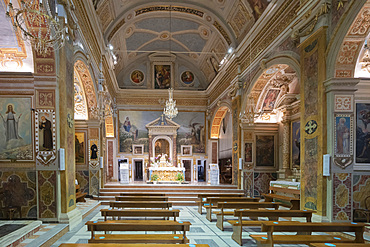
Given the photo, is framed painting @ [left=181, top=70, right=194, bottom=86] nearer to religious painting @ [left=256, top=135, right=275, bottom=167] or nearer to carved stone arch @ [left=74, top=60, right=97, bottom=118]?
religious painting @ [left=256, top=135, right=275, bottom=167]

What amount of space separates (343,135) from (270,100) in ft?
23.6

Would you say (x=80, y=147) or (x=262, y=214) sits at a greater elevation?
(x=80, y=147)

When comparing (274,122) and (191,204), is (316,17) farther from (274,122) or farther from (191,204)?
(191,204)

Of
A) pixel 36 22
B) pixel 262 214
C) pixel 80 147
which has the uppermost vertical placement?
pixel 36 22

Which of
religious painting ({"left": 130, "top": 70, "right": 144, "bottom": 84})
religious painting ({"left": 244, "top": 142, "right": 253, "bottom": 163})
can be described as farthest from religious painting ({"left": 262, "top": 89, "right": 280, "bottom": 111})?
religious painting ({"left": 130, "top": 70, "right": 144, "bottom": 84})

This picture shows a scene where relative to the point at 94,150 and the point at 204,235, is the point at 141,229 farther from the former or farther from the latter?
the point at 94,150

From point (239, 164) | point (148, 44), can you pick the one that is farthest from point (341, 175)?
point (148, 44)

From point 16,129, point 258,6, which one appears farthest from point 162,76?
point 16,129

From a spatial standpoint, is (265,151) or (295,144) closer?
(295,144)

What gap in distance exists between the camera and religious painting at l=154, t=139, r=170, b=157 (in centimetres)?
2170

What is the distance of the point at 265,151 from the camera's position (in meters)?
14.6

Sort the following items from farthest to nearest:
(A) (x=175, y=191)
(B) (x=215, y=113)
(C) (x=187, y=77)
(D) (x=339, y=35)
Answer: (C) (x=187, y=77), (B) (x=215, y=113), (A) (x=175, y=191), (D) (x=339, y=35)

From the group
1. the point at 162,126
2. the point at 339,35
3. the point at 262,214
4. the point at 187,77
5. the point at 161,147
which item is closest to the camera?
the point at 262,214

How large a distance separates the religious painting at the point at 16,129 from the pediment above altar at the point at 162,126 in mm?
13756
